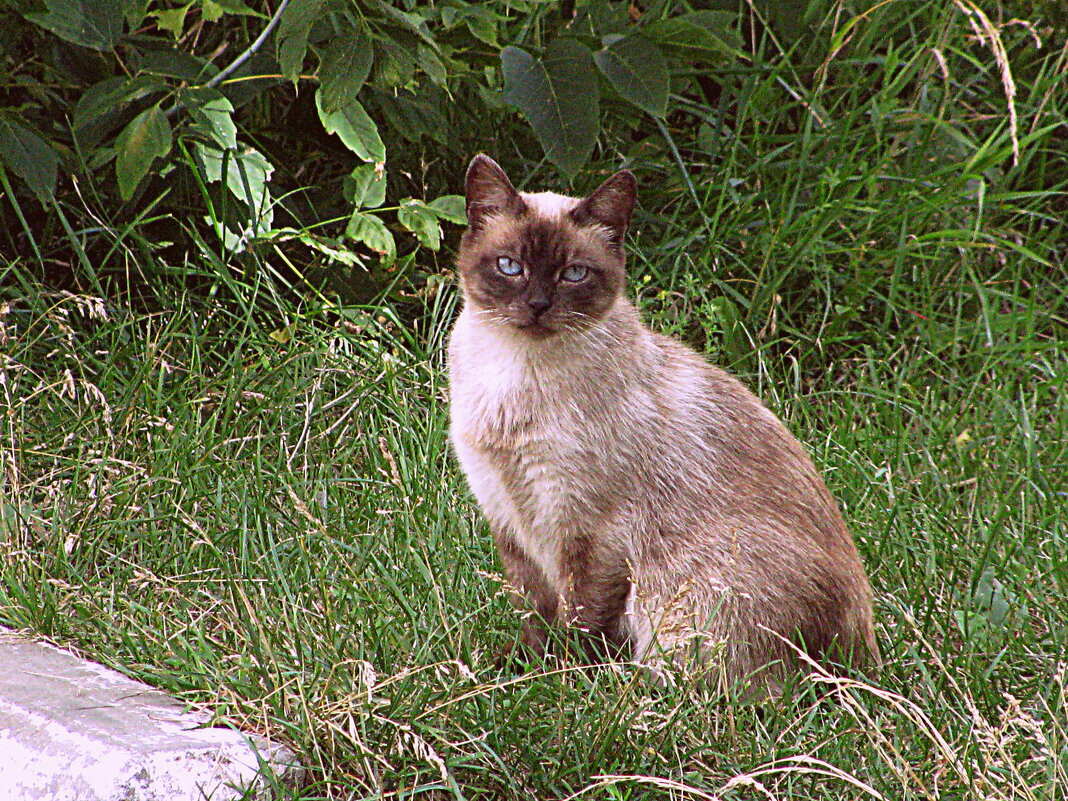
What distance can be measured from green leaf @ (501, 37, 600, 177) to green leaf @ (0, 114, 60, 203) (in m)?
1.31

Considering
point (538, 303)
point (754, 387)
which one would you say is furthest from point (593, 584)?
point (754, 387)

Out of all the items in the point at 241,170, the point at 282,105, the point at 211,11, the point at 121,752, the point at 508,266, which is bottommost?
the point at 121,752

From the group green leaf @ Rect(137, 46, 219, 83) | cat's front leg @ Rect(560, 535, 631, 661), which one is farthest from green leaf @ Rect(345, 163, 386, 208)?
cat's front leg @ Rect(560, 535, 631, 661)

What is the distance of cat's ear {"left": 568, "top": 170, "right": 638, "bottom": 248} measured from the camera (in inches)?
119

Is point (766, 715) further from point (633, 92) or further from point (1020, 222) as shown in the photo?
point (1020, 222)

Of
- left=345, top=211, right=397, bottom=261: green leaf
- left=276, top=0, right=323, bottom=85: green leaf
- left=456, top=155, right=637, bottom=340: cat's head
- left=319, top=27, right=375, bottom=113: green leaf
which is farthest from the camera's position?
left=345, top=211, right=397, bottom=261: green leaf

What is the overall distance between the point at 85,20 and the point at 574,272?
5.15 ft

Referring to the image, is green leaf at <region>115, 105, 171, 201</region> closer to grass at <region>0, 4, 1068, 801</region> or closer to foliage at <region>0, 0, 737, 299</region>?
foliage at <region>0, 0, 737, 299</region>

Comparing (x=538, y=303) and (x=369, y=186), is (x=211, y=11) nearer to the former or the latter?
(x=369, y=186)

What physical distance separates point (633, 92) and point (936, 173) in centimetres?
164

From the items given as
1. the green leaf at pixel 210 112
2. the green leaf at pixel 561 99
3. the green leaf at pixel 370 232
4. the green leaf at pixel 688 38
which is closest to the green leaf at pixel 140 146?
the green leaf at pixel 210 112

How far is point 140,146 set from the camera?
3.54 metres

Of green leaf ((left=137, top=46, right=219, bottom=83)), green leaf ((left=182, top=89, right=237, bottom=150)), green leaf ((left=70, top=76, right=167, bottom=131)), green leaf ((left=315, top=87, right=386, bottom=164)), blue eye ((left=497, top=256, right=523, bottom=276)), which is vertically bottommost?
blue eye ((left=497, top=256, right=523, bottom=276))

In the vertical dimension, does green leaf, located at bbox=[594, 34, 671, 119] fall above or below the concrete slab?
above
